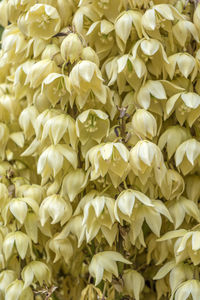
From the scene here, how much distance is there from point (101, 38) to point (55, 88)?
0.15 m

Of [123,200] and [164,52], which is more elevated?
[164,52]

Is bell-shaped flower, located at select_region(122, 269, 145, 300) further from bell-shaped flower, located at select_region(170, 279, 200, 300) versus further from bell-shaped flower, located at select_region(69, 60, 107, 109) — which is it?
bell-shaped flower, located at select_region(69, 60, 107, 109)

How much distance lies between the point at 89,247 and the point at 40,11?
1.76ft

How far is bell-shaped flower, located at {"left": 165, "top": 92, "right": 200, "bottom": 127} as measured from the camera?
1.02 m

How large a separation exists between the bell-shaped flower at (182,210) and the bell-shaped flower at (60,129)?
0.82 ft

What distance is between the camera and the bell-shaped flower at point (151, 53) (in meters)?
1.01

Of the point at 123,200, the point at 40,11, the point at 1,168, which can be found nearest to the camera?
the point at 123,200

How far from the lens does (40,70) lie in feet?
3.50

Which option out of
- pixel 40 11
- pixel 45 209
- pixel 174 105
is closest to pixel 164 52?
pixel 174 105

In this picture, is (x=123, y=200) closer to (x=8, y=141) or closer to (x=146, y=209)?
(x=146, y=209)

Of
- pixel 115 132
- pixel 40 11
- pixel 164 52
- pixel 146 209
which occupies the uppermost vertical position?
pixel 40 11

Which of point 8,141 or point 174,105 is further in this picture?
point 8,141

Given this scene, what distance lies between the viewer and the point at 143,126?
1.00 metres

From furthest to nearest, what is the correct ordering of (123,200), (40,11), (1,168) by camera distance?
(1,168) → (40,11) → (123,200)
